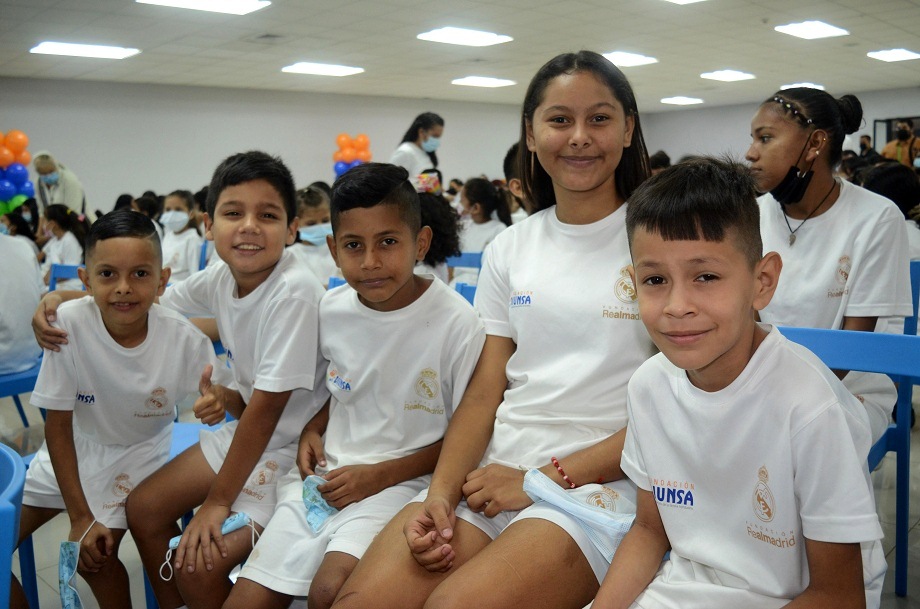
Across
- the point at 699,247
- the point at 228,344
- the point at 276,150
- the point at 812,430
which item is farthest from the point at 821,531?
the point at 276,150

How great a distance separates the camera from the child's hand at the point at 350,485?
1398 mm

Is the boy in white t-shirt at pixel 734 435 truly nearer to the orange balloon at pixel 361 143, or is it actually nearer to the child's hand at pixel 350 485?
the child's hand at pixel 350 485

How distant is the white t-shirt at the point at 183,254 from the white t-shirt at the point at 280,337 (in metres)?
3.31

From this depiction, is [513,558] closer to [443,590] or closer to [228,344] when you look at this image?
[443,590]

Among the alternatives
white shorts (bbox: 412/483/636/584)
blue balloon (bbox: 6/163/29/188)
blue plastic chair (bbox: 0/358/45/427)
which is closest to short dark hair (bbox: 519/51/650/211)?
white shorts (bbox: 412/483/636/584)

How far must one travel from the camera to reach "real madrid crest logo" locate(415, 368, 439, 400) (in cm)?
151

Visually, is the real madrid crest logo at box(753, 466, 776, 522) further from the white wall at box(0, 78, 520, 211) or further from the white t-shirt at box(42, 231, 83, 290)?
the white wall at box(0, 78, 520, 211)

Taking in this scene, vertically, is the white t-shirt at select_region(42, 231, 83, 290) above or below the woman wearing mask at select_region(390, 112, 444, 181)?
below

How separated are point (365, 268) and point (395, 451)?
1.25 ft

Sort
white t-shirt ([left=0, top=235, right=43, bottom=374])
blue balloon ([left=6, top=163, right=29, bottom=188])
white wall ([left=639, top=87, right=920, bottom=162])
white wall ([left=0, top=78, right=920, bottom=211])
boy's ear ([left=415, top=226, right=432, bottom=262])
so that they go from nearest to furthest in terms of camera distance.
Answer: boy's ear ([left=415, top=226, right=432, bottom=262]) < white t-shirt ([left=0, top=235, right=43, bottom=374]) < blue balloon ([left=6, top=163, right=29, bottom=188]) < white wall ([left=0, top=78, right=920, bottom=211]) < white wall ([left=639, top=87, right=920, bottom=162])

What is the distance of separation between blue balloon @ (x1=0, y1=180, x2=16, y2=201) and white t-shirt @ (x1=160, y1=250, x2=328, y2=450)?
8003 millimetres

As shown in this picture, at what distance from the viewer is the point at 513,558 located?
1.12 metres

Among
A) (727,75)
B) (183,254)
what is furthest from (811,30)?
(183,254)

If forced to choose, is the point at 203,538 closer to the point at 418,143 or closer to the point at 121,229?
the point at 121,229
